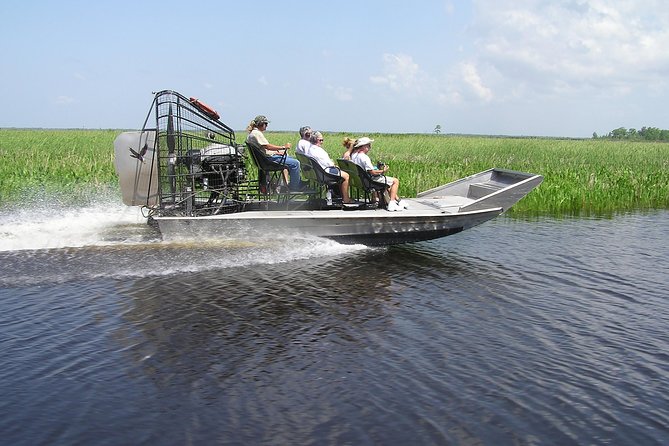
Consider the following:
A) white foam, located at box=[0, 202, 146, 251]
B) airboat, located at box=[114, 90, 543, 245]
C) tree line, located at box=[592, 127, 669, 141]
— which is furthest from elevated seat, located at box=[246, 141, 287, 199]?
tree line, located at box=[592, 127, 669, 141]

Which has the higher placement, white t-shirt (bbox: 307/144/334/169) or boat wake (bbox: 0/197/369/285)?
white t-shirt (bbox: 307/144/334/169)

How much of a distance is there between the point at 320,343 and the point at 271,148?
5.10 meters

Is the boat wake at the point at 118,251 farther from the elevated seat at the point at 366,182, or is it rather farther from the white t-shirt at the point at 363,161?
the white t-shirt at the point at 363,161

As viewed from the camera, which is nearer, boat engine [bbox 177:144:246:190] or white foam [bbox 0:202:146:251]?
white foam [bbox 0:202:146:251]

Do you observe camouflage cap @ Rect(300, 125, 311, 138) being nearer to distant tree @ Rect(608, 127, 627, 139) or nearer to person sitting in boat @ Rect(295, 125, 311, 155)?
person sitting in boat @ Rect(295, 125, 311, 155)

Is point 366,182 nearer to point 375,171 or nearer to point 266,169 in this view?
point 375,171

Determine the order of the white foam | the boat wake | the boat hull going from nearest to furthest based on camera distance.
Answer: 1. the boat wake
2. the boat hull
3. the white foam

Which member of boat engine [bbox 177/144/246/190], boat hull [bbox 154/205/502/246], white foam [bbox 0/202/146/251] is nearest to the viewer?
boat hull [bbox 154/205/502/246]

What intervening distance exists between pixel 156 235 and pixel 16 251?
212 cm

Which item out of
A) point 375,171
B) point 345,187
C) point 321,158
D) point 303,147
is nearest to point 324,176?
point 321,158

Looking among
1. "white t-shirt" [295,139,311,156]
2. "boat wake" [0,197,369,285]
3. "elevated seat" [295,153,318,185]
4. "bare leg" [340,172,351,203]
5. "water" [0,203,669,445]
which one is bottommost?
"water" [0,203,669,445]

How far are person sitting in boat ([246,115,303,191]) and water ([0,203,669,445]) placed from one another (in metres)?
1.44

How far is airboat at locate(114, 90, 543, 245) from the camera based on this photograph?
1036 cm

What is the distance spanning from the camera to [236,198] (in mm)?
11578
